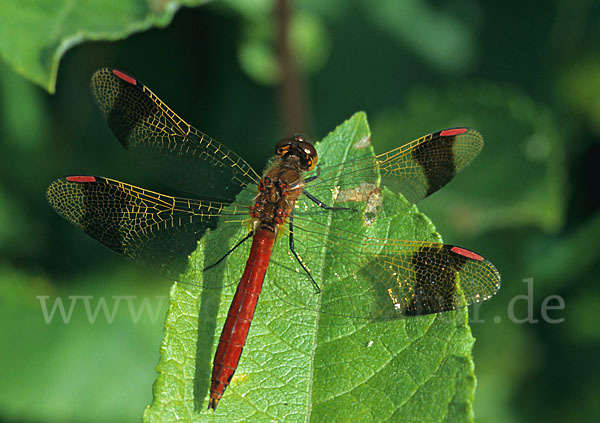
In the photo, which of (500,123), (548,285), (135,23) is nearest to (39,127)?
(135,23)

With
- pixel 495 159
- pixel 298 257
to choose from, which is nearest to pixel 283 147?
pixel 298 257

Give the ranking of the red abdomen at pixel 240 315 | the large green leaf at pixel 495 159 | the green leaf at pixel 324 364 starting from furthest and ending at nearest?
the large green leaf at pixel 495 159 → the red abdomen at pixel 240 315 → the green leaf at pixel 324 364

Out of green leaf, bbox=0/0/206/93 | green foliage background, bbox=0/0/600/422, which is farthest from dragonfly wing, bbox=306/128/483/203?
green leaf, bbox=0/0/206/93

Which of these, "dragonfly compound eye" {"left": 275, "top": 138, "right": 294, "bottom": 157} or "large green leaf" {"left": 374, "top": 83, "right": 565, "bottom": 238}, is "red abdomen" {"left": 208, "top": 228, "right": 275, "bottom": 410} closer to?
"dragonfly compound eye" {"left": 275, "top": 138, "right": 294, "bottom": 157}

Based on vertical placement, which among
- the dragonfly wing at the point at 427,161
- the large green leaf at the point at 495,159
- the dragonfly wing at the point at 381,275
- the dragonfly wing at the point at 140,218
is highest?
the large green leaf at the point at 495,159

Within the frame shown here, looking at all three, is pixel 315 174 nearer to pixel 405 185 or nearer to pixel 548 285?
pixel 405 185

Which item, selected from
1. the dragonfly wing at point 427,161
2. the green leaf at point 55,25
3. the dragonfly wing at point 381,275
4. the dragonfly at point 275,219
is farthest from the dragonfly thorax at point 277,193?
the green leaf at point 55,25

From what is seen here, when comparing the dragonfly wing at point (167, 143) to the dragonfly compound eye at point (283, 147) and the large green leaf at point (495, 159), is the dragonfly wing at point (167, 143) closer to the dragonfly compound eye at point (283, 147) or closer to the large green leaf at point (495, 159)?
the dragonfly compound eye at point (283, 147)
